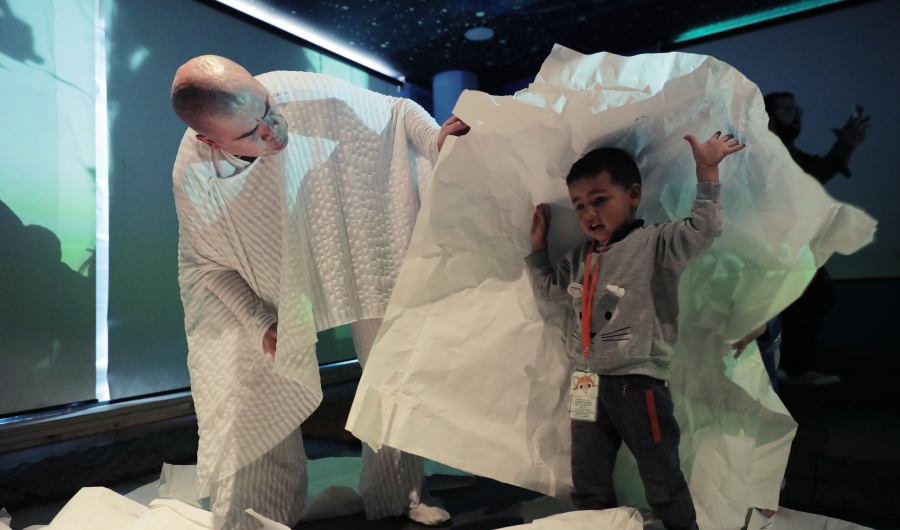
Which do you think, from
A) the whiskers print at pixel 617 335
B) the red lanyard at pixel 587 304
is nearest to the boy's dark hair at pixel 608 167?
the red lanyard at pixel 587 304

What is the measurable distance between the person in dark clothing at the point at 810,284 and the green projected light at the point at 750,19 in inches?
10.4

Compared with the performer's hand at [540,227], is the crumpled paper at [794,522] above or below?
below

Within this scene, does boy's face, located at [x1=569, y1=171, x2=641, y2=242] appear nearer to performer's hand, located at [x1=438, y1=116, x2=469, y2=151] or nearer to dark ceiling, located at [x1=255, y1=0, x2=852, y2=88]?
performer's hand, located at [x1=438, y1=116, x2=469, y2=151]

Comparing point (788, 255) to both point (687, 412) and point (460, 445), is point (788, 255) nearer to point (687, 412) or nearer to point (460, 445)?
point (687, 412)

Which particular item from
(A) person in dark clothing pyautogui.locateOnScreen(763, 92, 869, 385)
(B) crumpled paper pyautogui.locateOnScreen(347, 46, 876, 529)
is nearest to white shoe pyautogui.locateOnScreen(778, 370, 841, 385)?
(A) person in dark clothing pyautogui.locateOnScreen(763, 92, 869, 385)

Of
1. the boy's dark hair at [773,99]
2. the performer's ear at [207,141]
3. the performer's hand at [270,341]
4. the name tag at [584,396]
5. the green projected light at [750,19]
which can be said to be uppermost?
the green projected light at [750,19]

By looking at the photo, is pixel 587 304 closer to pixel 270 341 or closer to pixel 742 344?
pixel 742 344

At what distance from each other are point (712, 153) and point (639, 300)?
218mm

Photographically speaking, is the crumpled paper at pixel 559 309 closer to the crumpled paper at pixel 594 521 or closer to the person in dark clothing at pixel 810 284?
the crumpled paper at pixel 594 521

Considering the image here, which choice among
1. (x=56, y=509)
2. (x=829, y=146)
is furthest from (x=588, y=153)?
(x=56, y=509)

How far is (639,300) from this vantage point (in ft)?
2.48

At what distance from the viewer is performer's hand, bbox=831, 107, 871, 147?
1.48 metres

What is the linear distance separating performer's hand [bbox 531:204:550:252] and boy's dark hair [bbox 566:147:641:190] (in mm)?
77

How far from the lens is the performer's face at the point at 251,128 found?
69 cm
